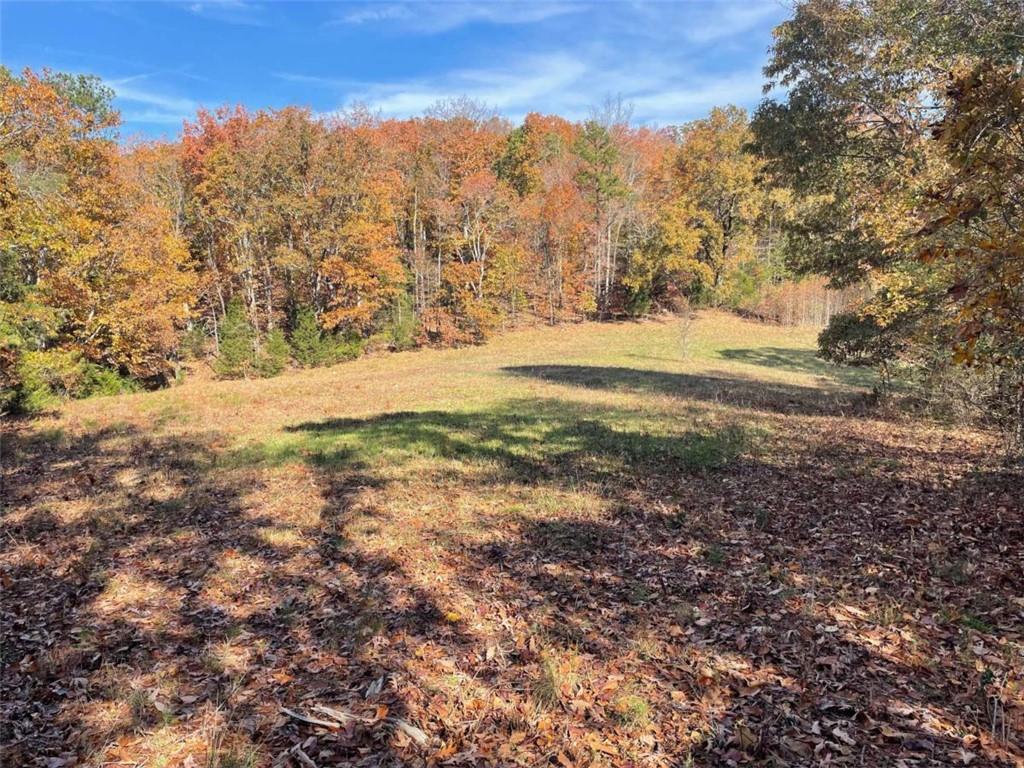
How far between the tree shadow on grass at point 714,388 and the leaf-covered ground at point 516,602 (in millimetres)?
4688

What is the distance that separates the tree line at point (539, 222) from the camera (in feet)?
28.1

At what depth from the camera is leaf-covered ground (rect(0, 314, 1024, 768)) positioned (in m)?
3.56

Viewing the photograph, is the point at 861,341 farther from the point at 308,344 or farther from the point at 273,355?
the point at 308,344

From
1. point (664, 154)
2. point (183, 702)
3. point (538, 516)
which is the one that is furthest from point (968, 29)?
point (664, 154)

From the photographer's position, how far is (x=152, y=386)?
96.4 ft

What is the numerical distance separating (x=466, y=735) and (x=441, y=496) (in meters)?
4.76

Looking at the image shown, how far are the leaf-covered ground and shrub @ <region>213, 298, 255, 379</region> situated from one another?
21347 millimetres

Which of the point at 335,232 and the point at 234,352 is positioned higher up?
the point at 335,232

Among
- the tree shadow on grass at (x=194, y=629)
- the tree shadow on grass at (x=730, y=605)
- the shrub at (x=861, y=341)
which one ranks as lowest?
the tree shadow on grass at (x=194, y=629)

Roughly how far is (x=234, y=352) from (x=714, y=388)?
24.8 m

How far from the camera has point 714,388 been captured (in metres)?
19.8

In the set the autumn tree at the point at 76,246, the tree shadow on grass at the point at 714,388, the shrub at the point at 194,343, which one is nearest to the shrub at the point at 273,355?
the shrub at the point at 194,343

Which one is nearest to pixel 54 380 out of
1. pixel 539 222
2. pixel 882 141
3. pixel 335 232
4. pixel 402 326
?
pixel 335 232

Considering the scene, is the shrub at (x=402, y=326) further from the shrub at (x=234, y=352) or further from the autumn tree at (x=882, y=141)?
the autumn tree at (x=882, y=141)
